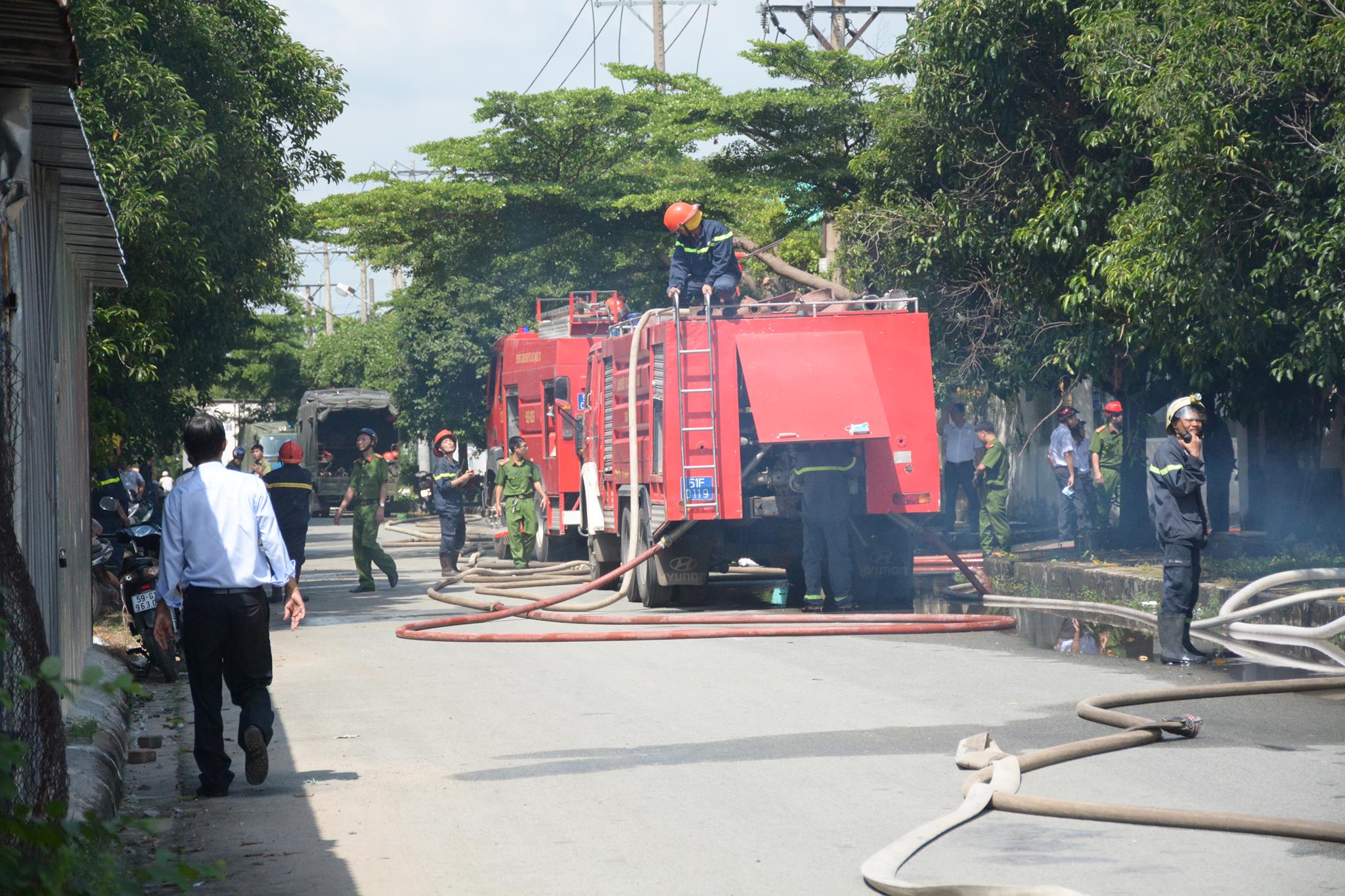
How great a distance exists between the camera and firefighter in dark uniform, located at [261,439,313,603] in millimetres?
14641

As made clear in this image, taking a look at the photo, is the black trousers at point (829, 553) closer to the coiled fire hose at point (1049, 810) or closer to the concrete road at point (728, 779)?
the concrete road at point (728, 779)

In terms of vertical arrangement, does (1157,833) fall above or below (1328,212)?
below

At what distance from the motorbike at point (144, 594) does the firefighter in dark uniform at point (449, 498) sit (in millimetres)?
7746

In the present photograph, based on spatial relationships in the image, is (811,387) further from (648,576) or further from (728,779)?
(728,779)

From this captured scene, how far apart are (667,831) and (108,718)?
144 inches

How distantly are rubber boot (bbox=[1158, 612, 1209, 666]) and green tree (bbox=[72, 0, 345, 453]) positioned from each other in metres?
8.70

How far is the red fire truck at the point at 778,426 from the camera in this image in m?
13.2

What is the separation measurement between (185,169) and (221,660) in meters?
8.47

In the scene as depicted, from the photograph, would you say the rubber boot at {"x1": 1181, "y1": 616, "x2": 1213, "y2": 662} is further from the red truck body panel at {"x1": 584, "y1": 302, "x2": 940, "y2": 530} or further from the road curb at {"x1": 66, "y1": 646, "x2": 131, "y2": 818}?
the road curb at {"x1": 66, "y1": 646, "x2": 131, "y2": 818}

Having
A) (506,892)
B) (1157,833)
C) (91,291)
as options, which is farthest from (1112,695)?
(91,291)

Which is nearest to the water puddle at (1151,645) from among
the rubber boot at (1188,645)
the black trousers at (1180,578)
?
the rubber boot at (1188,645)

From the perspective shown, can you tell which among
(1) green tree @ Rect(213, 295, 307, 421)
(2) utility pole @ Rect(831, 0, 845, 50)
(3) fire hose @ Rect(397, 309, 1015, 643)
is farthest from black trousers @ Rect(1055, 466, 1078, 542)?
(1) green tree @ Rect(213, 295, 307, 421)

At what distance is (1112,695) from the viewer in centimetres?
854

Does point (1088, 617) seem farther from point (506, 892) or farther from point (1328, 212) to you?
point (506, 892)
